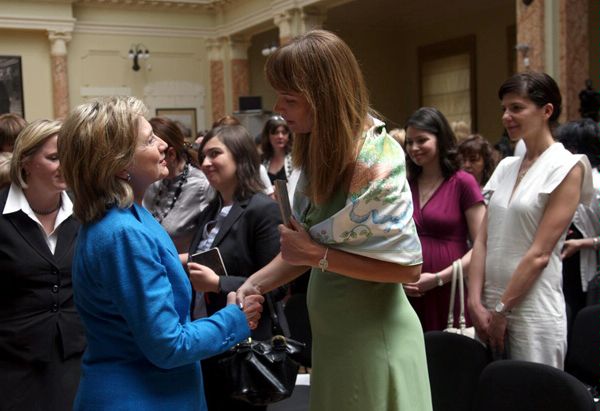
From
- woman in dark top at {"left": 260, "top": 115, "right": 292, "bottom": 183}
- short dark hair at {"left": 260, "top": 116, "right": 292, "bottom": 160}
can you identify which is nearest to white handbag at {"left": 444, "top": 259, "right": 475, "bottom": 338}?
woman in dark top at {"left": 260, "top": 115, "right": 292, "bottom": 183}

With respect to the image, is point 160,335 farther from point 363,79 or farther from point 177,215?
point 177,215

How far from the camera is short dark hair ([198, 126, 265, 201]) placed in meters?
3.28

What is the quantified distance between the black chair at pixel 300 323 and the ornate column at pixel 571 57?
7194 millimetres

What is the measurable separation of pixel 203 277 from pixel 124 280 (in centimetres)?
67

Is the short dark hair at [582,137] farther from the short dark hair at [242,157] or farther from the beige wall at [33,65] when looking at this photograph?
the beige wall at [33,65]

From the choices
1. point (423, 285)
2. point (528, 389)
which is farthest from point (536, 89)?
point (528, 389)

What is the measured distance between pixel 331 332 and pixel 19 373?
1.74m

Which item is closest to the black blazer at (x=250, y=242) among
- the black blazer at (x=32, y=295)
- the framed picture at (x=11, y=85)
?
the black blazer at (x=32, y=295)

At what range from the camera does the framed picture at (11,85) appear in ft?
55.1

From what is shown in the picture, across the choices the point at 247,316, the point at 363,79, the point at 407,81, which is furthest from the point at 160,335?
the point at 407,81

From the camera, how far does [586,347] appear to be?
3213mm

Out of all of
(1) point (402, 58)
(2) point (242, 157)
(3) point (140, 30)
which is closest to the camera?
(2) point (242, 157)

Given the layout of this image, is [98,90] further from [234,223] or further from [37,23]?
[234,223]

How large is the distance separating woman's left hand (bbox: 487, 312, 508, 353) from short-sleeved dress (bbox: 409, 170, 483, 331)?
2.59 feet
